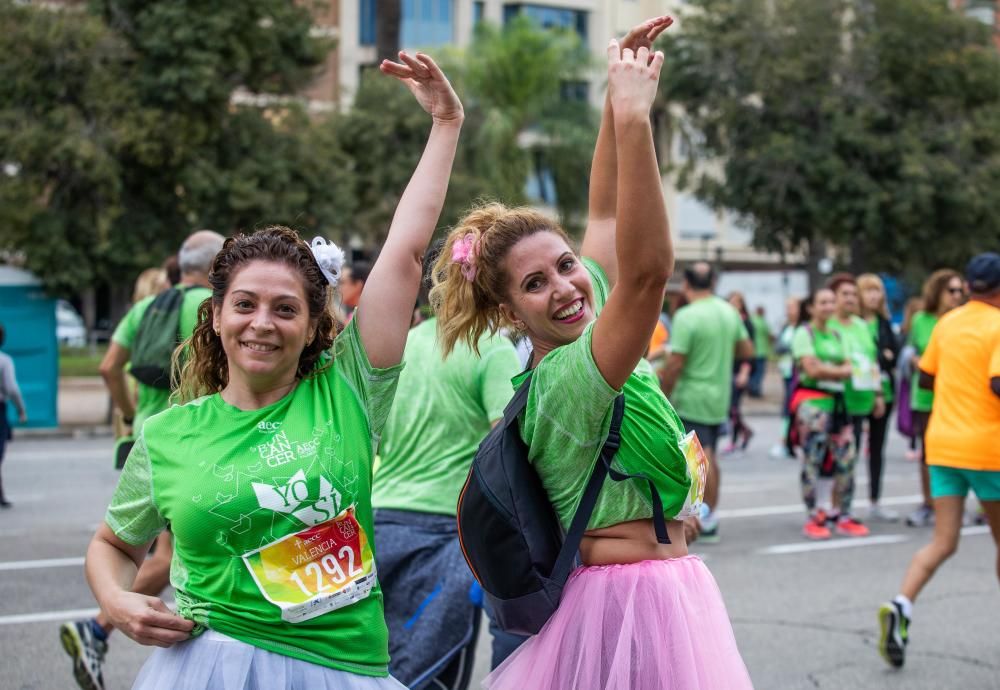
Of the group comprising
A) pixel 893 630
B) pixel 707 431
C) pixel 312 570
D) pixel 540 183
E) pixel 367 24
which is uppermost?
pixel 367 24

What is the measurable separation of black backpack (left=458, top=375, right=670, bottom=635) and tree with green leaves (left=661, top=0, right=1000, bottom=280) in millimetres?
26352

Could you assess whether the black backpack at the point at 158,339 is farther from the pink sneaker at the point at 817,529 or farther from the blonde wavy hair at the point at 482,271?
the pink sneaker at the point at 817,529

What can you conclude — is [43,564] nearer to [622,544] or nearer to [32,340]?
[622,544]

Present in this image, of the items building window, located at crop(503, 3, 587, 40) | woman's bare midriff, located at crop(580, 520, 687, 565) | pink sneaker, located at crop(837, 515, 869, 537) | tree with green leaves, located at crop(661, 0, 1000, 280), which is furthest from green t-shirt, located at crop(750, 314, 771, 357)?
building window, located at crop(503, 3, 587, 40)

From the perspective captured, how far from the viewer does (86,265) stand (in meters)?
22.8

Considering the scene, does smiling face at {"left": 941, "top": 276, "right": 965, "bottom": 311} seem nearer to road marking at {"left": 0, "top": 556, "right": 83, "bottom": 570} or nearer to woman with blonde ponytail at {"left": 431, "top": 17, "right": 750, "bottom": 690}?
road marking at {"left": 0, "top": 556, "right": 83, "bottom": 570}

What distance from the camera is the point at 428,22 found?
43062mm

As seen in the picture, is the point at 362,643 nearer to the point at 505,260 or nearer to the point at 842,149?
the point at 505,260

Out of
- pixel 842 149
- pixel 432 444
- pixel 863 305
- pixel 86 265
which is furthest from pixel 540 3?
pixel 432 444

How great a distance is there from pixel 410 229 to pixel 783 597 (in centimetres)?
526

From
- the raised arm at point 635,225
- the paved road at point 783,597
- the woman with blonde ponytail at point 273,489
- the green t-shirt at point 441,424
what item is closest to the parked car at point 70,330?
the paved road at point 783,597

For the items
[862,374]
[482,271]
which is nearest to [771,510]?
[862,374]

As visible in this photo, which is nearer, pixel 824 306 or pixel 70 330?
pixel 824 306

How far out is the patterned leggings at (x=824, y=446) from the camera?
947 centimetres
